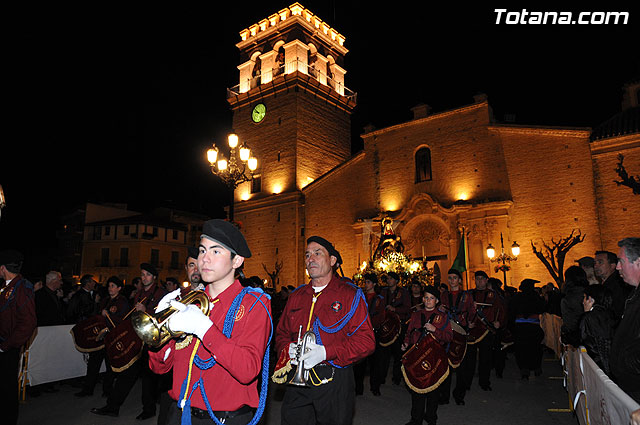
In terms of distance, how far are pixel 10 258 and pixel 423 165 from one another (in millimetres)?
24168

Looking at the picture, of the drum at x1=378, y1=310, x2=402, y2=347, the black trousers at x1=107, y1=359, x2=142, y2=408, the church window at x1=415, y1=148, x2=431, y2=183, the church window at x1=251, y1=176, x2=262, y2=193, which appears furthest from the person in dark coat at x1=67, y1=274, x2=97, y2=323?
the church window at x1=251, y1=176, x2=262, y2=193

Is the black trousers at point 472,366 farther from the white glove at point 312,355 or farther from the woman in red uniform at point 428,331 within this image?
the white glove at point 312,355

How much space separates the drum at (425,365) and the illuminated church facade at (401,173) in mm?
17246

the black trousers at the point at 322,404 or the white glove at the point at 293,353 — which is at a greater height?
the white glove at the point at 293,353

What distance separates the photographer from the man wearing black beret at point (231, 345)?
2379 millimetres

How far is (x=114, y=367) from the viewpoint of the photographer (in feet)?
22.1

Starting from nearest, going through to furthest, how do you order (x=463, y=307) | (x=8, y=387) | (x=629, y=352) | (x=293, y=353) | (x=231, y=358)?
(x=231, y=358) → (x=629, y=352) → (x=293, y=353) → (x=8, y=387) → (x=463, y=307)

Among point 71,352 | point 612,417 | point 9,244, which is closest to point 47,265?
point 71,352

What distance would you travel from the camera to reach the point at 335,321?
3762 millimetres

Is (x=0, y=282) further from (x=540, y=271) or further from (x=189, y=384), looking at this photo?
(x=540, y=271)

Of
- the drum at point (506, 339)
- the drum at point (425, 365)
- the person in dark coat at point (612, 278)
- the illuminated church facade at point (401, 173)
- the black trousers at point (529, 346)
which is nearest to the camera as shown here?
the person in dark coat at point (612, 278)

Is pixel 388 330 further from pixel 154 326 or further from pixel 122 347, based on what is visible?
pixel 154 326

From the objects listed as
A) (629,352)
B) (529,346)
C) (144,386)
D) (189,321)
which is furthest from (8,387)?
(529,346)

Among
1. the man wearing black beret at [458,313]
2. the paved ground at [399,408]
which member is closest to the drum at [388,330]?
the paved ground at [399,408]
